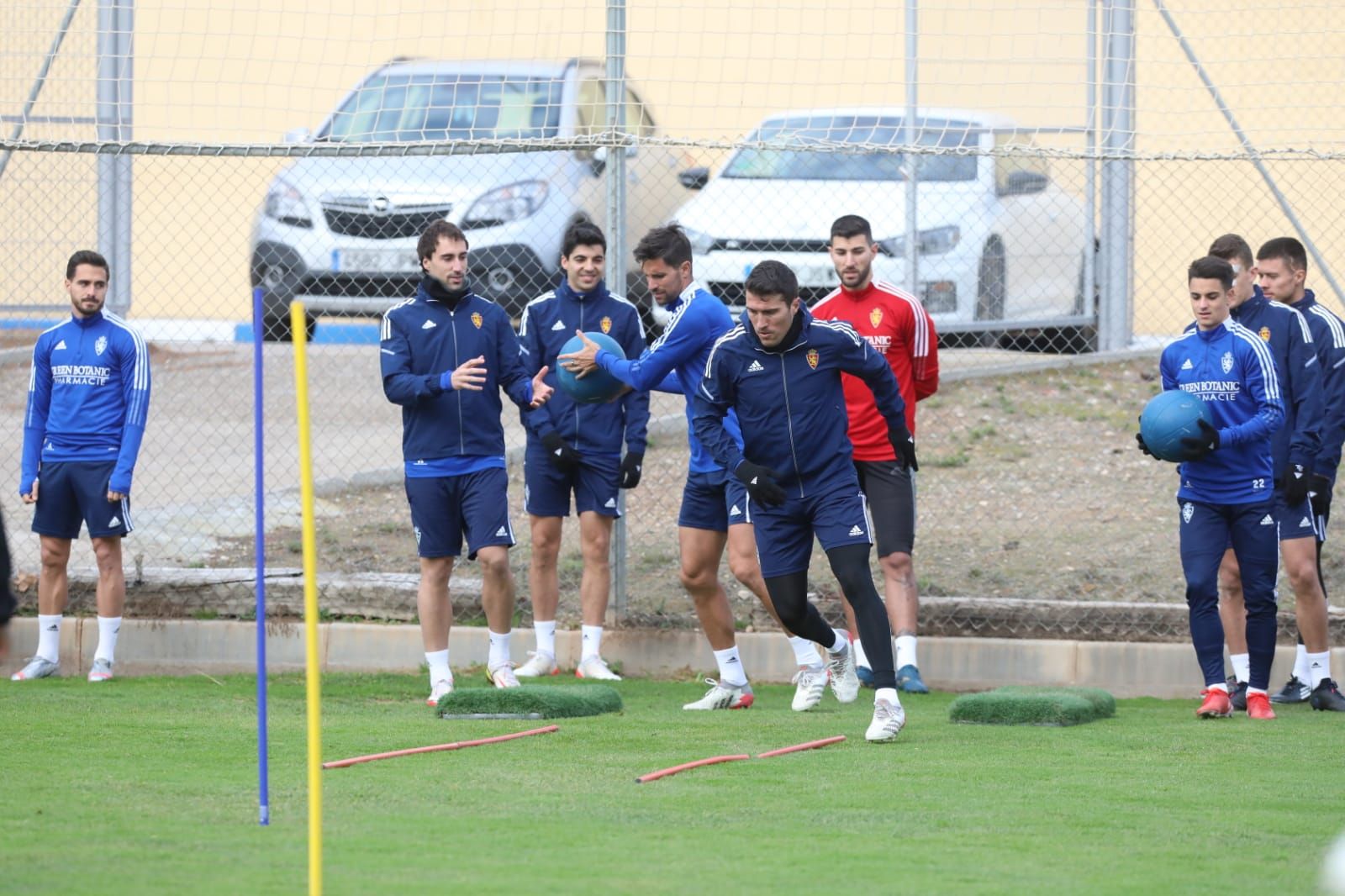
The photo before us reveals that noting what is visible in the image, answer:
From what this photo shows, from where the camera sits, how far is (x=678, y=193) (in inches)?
455

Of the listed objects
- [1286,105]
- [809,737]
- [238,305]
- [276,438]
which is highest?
[1286,105]

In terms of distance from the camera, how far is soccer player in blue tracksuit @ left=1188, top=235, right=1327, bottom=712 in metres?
8.59

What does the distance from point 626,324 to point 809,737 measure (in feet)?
9.48

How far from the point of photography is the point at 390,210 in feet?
38.2

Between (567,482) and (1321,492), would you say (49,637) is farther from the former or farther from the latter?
(1321,492)

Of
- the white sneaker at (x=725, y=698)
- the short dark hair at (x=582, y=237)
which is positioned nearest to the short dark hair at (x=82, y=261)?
the short dark hair at (x=582, y=237)

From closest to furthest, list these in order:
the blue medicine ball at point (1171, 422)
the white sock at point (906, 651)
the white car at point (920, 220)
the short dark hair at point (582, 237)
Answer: the blue medicine ball at point (1171, 422) → the white sock at point (906, 651) → the short dark hair at point (582, 237) → the white car at point (920, 220)

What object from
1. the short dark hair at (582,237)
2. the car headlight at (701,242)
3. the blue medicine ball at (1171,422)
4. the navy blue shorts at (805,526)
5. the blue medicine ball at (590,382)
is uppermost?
the car headlight at (701,242)

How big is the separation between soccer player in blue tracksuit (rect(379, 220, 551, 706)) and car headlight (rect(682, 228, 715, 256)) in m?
3.01

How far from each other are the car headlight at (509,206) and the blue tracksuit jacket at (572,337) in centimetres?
226

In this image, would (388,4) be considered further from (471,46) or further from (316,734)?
(316,734)

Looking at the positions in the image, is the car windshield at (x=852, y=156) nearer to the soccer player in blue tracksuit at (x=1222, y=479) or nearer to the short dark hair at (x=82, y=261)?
the soccer player in blue tracksuit at (x=1222, y=479)

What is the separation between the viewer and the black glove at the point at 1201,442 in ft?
26.6

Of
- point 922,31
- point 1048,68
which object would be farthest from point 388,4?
point 1048,68
